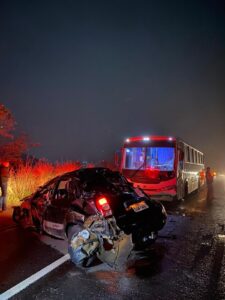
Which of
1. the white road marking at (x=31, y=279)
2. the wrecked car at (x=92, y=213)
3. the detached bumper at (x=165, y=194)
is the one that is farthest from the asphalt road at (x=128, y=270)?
the detached bumper at (x=165, y=194)

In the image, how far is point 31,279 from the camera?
502 cm

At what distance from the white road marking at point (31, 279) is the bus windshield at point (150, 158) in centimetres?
779

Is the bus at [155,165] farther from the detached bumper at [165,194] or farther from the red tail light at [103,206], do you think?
the red tail light at [103,206]

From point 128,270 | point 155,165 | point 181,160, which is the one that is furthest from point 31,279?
point 181,160

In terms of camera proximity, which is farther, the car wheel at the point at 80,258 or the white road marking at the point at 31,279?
the car wheel at the point at 80,258

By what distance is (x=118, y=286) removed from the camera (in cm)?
475

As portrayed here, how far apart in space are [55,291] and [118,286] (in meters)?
0.92

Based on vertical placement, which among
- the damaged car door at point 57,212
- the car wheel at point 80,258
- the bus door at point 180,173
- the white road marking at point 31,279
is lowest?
the white road marking at point 31,279

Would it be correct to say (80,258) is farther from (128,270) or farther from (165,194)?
(165,194)

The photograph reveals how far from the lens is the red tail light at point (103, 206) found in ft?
18.7

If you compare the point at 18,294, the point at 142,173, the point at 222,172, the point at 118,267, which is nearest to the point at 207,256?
the point at 118,267

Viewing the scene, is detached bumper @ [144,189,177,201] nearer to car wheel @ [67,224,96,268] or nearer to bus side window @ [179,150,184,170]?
bus side window @ [179,150,184,170]

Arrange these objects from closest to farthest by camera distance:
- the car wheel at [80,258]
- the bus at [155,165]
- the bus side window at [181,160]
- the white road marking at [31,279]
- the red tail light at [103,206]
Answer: the white road marking at [31,279] → the car wheel at [80,258] → the red tail light at [103,206] → the bus at [155,165] → the bus side window at [181,160]

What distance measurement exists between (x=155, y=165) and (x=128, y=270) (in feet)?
27.2
